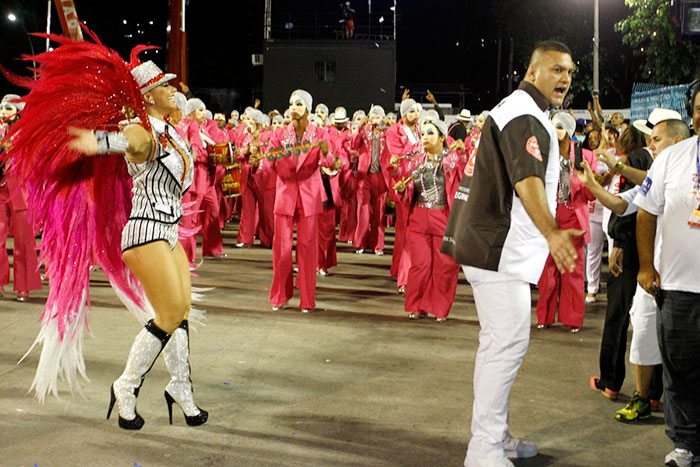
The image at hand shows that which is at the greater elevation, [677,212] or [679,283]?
[677,212]

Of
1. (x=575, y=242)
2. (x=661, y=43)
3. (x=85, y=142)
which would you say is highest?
(x=661, y=43)

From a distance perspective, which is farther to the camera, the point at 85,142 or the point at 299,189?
the point at 299,189

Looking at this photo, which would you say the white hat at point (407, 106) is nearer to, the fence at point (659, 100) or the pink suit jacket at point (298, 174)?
the pink suit jacket at point (298, 174)

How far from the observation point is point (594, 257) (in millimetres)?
10086

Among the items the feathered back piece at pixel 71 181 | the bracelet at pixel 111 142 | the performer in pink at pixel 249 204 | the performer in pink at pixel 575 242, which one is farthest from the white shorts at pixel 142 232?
the performer in pink at pixel 249 204

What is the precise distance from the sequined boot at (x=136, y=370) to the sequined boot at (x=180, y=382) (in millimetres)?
167

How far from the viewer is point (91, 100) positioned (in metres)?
4.72

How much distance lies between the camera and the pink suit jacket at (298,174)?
27.9 ft

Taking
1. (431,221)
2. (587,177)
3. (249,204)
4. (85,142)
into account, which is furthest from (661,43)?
(85,142)

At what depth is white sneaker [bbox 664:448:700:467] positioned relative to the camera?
14.5 ft

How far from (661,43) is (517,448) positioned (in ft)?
64.9

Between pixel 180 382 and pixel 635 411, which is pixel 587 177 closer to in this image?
pixel 635 411

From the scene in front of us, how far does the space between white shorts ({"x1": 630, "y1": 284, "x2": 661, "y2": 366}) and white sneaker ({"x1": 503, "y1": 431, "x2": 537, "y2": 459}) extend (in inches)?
44.1

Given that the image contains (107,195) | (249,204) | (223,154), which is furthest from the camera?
(249,204)
